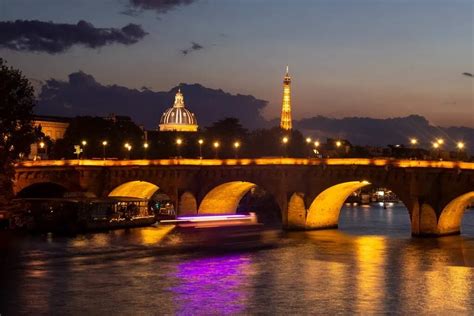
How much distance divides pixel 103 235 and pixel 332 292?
31435 millimetres

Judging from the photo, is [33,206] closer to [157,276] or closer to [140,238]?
[140,238]

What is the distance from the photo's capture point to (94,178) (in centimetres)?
8738

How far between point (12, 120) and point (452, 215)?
35371 mm

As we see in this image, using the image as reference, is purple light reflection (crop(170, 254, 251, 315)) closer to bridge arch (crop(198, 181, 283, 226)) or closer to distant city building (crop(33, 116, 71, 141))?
bridge arch (crop(198, 181, 283, 226))

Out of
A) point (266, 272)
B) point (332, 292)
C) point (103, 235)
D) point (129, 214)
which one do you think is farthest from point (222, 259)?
point (129, 214)

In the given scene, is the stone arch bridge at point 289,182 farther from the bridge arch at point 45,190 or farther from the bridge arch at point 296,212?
the bridge arch at point 45,190

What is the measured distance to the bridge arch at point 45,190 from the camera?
94150mm

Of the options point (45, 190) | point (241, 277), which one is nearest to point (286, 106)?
point (45, 190)

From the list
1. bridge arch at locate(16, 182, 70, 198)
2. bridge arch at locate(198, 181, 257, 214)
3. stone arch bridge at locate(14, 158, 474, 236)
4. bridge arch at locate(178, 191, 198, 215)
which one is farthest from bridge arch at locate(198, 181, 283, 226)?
bridge arch at locate(16, 182, 70, 198)

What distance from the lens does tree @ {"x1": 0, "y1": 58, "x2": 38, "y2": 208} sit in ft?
231

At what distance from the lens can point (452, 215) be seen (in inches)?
2623

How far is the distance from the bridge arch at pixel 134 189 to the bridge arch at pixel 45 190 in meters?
7.74

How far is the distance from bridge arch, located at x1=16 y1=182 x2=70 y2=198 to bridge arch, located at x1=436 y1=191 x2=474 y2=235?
143 feet

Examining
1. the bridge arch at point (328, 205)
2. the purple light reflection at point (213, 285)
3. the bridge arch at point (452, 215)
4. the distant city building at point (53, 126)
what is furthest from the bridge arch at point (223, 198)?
the distant city building at point (53, 126)
